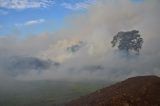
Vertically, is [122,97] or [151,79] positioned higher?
[151,79]

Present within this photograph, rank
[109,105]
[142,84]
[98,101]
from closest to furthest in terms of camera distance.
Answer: [109,105] < [98,101] < [142,84]

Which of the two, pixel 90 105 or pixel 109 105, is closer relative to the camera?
pixel 109 105

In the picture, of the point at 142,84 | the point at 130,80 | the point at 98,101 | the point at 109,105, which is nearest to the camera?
the point at 109,105

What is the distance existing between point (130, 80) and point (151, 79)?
6452mm

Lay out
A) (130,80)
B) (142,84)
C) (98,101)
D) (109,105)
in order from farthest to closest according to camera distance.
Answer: (130,80), (142,84), (98,101), (109,105)

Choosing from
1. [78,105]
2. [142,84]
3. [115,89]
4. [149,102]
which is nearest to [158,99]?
[149,102]

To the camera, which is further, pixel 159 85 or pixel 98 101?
pixel 159 85

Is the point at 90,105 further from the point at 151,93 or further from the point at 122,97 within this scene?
the point at 151,93

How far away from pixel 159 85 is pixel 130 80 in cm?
973

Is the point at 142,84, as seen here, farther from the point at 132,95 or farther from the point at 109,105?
the point at 109,105

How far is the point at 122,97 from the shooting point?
242ft

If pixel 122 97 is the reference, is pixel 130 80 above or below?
above

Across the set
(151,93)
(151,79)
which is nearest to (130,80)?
(151,79)

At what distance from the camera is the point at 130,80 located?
9012 cm
